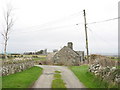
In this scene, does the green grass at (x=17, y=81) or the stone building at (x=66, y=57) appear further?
the stone building at (x=66, y=57)

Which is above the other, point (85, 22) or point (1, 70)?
point (85, 22)

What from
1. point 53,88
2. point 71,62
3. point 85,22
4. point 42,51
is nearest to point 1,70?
point 53,88

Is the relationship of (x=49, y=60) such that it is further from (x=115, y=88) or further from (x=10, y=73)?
(x=115, y=88)

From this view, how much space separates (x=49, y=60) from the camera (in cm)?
5678

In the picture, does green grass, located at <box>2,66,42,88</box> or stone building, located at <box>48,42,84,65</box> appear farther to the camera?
stone building, located at <box>48,42,84,65</box>

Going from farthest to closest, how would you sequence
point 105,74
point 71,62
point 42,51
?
point 42,51 < point 71,62 < point 105,74

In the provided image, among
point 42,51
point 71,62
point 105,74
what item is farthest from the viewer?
point 42,51

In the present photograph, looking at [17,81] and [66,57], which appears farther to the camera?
[66,57]

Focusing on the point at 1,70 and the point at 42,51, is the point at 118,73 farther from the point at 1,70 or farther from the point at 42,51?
the point at 42,51

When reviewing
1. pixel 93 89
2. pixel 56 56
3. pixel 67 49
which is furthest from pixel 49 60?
pixel 93 89

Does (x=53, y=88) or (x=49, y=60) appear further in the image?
(x=49, y=60)

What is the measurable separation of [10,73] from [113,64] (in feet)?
37.5

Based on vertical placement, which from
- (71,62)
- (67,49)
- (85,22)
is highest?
(85,22)

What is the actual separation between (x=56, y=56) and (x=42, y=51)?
146 feet
